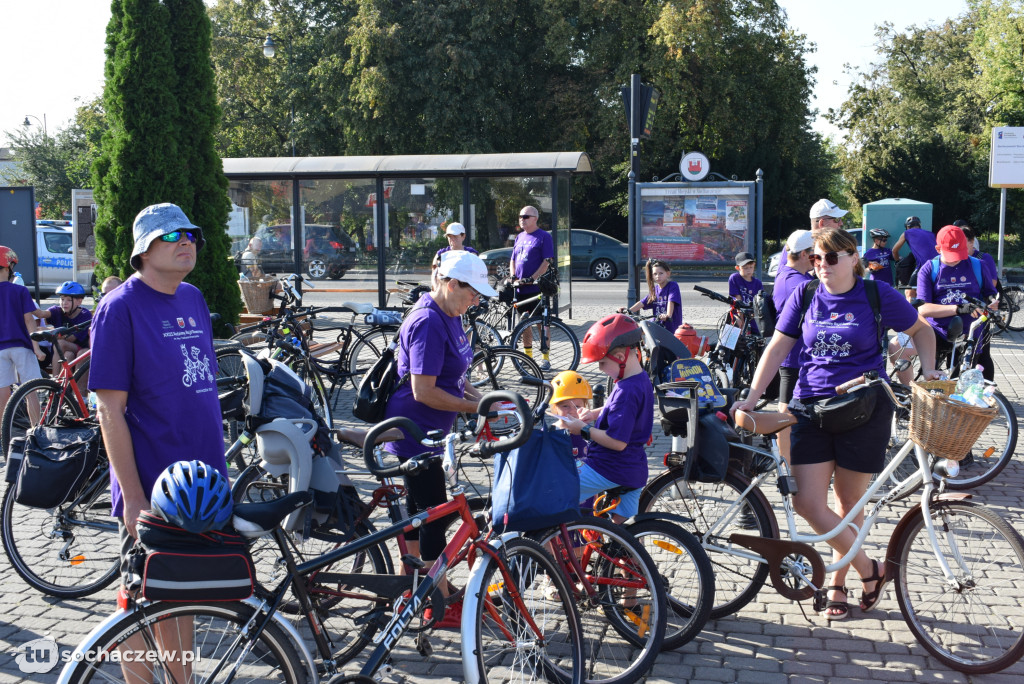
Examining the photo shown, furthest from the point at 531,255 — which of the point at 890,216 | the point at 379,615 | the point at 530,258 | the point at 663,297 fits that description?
the point at 890,216

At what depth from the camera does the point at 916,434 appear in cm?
391

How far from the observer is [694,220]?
52.3 feet

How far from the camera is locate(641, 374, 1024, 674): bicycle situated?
3.89m

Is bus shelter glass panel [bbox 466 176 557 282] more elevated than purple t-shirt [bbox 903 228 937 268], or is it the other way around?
bus shelter glass panel [bbox 466 176 557 282]

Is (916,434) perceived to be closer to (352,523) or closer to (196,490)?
(352,523)

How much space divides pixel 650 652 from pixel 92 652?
2080 mm

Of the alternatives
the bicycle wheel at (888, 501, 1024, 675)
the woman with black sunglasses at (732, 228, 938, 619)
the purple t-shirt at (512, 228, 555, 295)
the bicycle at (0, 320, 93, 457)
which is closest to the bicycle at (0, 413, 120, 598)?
the bicycle at (0, 320, 93, 457)

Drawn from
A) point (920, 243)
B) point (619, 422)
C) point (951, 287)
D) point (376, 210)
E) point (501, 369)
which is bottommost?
point (501, 369)

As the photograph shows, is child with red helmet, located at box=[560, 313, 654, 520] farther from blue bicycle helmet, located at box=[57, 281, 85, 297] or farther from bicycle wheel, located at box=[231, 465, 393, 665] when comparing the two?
blue bicycle helmet, located at box=[57, 281, 85, 297]

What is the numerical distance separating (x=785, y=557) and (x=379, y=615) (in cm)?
183

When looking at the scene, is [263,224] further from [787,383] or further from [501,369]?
[787,383]

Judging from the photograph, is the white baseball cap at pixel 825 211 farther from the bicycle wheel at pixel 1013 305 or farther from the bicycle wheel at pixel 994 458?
the bicycle wheel at pixel 1013 305

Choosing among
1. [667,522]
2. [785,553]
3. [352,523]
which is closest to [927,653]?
[785,553]

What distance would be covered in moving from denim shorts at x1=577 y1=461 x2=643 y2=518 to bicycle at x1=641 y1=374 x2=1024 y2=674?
0.06 metres
